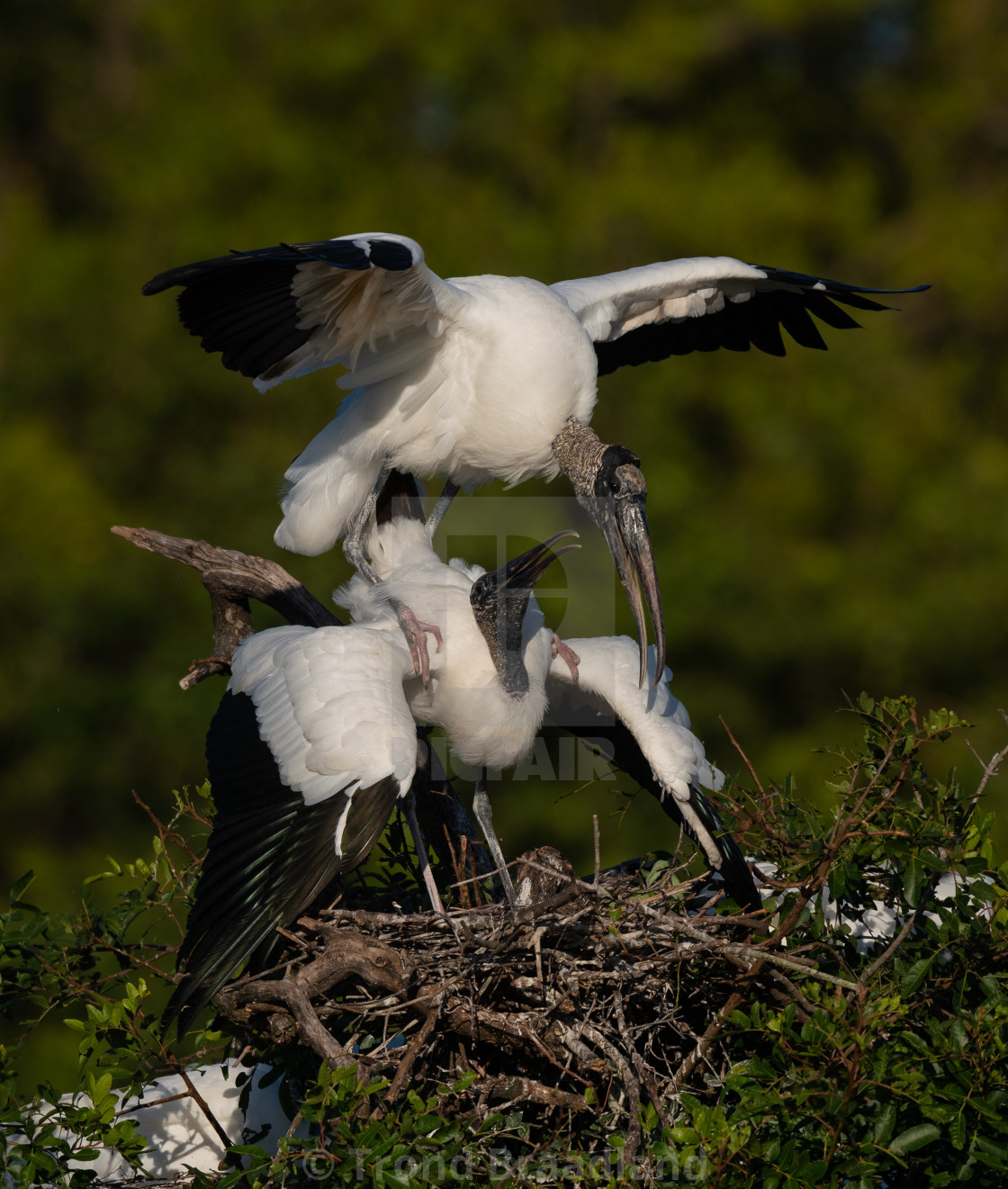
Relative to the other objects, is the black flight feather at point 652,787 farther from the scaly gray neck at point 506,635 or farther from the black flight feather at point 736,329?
the black flight feather at point 736,329

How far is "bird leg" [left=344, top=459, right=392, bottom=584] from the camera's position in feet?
14.3

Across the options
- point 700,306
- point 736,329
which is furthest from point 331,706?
point 736,329

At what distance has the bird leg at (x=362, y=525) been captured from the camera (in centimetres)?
435

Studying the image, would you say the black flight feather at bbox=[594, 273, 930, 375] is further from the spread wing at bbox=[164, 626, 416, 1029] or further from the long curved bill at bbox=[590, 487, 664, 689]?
the spread wing at bbox=[164, 626, 416, 1029]

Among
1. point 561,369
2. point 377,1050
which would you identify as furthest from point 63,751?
point 377,1050

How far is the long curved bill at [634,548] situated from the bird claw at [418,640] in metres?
0.55

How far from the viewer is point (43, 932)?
355 centimetres

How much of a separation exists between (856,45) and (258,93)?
5.95m

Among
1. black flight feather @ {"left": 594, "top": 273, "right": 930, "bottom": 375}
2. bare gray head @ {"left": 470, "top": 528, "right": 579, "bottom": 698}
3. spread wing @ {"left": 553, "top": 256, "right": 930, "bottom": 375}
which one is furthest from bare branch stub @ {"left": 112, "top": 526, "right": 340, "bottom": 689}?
black flight feather @ {"left": 594, "top": 273, "right": 930, "bottom": 375}

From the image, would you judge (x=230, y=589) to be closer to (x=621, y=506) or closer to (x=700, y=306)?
(x=621, y=506)

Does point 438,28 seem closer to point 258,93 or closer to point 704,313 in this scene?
point 258,93

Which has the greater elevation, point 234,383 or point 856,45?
point 856,45

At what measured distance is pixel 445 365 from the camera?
4.26 m

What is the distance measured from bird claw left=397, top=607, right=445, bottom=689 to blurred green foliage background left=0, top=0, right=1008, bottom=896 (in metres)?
5.76
